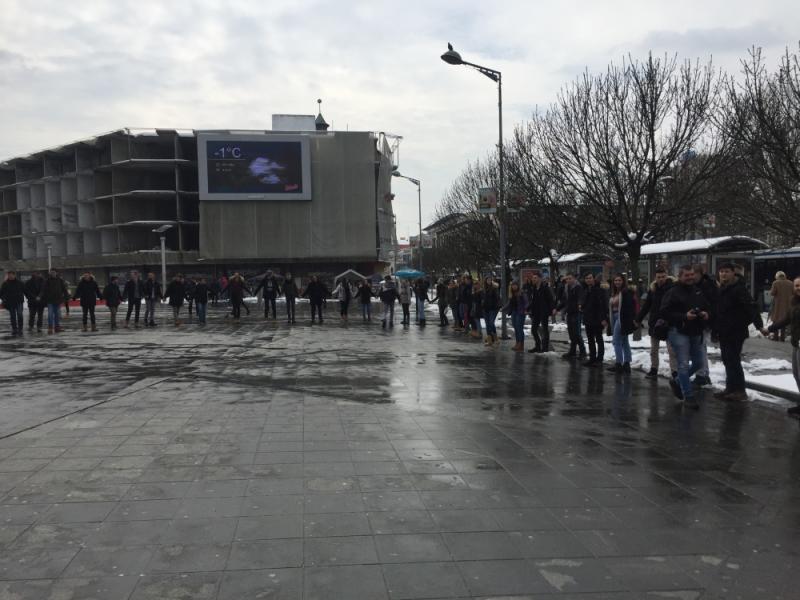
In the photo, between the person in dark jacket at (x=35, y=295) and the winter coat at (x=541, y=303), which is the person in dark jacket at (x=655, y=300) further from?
the person in dark jacket at (x=35, y=295)

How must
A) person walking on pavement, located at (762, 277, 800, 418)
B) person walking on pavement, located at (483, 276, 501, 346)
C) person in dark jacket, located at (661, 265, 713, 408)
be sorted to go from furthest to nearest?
person walking on pavement, located at (483, 276, 501, 346), person in dark jacket, located at (661, 265, 713, 408), person walking on pavement, located at (762, 277, 800, 418)

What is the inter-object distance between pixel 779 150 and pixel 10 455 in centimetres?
1152

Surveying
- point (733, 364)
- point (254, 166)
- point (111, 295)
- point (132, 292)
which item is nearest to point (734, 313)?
point (733, 364)

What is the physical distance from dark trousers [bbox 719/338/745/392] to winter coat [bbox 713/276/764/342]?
2.3 inches

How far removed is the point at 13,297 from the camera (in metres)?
17.6

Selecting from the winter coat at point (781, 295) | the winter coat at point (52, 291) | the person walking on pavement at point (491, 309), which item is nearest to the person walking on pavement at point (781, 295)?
the winter coat at point (781, 295)

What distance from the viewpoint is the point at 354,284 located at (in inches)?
2021

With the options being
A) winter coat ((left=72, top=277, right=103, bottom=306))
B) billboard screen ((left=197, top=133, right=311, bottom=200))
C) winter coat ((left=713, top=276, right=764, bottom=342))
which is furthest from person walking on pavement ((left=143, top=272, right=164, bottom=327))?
billboard screen ((left=197, top=133, right=311, bottom=200))

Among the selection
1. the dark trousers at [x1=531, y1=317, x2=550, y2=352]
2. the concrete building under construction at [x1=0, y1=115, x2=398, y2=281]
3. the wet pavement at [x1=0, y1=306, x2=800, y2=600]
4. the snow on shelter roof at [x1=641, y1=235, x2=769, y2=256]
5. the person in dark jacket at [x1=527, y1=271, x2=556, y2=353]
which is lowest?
the wet pavement at [x1=0, y1=306, x2=800, y2=600]

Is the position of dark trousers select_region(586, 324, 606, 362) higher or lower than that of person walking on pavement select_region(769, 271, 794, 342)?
lower

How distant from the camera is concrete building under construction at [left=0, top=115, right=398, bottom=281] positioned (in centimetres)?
5241

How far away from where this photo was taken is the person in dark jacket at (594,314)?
1167 centimetres

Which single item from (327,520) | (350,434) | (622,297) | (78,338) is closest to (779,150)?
(622,297)

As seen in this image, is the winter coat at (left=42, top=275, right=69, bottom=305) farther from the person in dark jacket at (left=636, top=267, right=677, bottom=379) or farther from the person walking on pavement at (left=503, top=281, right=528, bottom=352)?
the person in dark jacket at (left=636, top=267, right=677, bottom=379)
